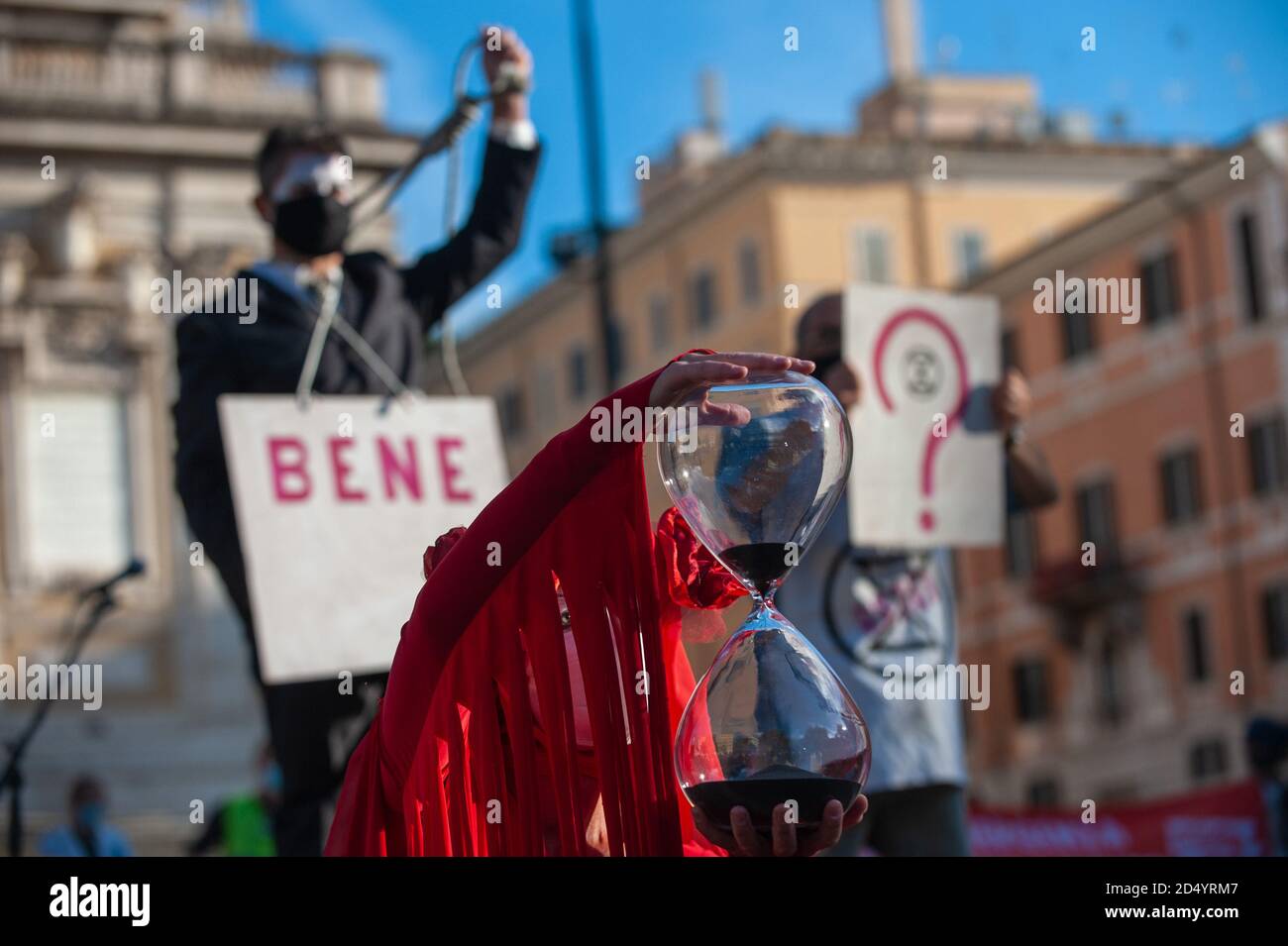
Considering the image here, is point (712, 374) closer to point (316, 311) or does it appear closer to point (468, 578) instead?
point (468, 578)

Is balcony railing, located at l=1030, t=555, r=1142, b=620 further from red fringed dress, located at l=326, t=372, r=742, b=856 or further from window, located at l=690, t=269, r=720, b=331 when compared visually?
red fringed dress, located at l=326, t=372, r=742, b=856

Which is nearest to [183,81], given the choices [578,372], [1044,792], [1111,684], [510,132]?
[1111,684]

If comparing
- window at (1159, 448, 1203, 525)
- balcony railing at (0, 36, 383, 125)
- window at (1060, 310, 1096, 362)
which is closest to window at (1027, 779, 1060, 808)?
window at (1159, 448, 1203, 525)

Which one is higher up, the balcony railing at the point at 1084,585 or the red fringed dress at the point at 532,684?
the balcony railing at the point at 1084,585

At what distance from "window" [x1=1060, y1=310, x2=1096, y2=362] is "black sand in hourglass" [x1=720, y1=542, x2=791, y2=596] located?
45143 mm

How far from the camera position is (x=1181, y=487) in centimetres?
4522

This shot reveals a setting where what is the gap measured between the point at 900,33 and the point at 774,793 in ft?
191

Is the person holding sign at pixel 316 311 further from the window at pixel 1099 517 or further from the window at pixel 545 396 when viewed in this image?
the window at pixel 545 396

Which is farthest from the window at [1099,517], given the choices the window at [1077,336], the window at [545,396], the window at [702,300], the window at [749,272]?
the window at [545,396]

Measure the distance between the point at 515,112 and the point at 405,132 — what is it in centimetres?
2926

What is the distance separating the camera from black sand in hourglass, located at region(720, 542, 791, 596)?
9.89ft

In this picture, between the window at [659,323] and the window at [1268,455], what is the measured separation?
16.1 meters

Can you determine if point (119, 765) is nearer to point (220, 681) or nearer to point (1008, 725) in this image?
point (220, 681)

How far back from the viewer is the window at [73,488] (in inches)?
1206
